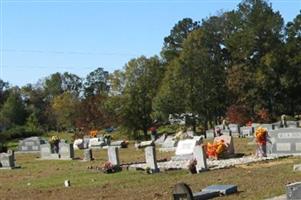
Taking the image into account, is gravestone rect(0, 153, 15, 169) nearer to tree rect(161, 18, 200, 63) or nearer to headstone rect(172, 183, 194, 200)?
headstone rect(172, 183, 194, 200)

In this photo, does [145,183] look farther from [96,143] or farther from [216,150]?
[96,143]

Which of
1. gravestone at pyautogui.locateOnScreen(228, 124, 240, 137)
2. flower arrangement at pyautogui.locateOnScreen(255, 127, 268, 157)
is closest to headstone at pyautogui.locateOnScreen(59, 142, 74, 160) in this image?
flower arrangement at pyautogui.locateOnScreen(255, 127, 268, 157)

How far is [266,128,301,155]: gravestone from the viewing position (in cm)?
2483

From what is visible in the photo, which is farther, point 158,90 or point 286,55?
point 286,55

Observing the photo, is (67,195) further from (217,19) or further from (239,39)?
(217,19)

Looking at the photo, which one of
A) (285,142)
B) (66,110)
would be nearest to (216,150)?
(285,142)

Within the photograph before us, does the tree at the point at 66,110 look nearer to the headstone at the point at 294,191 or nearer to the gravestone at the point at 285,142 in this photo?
the gravestone at the point at 285,142

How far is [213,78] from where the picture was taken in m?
65.9

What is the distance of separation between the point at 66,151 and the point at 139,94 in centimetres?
2566

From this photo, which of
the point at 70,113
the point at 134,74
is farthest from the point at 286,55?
the point at 70,113

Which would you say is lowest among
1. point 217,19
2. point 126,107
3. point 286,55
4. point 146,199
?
point 146,199

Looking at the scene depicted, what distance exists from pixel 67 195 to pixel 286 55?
57122 millimetres

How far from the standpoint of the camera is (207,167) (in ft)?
71.3

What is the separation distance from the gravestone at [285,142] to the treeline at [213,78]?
34331 millimetres
